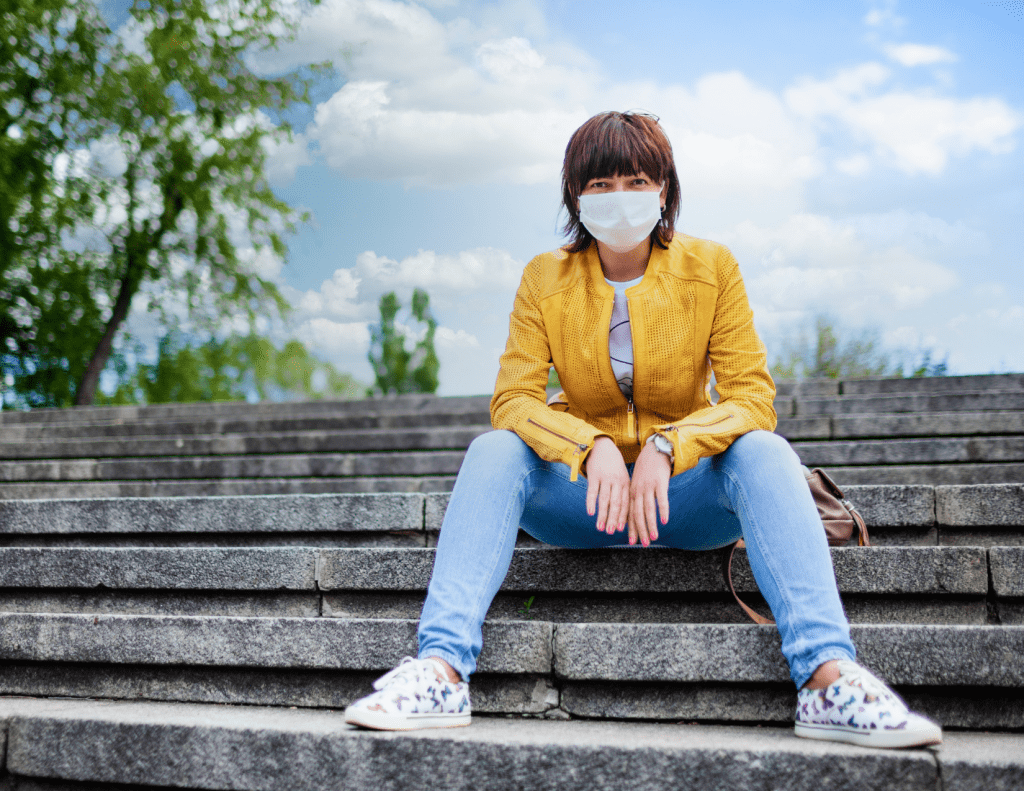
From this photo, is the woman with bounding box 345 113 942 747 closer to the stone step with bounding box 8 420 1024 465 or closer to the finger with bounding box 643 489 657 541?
the finger with bounding box 643 489 657 541

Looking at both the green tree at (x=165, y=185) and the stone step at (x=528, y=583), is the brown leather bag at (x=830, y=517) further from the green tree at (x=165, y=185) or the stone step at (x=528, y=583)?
the green tree at (x=165, y=185)

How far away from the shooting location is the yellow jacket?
2.05m

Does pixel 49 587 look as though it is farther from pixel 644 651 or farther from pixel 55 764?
pixel 644 651

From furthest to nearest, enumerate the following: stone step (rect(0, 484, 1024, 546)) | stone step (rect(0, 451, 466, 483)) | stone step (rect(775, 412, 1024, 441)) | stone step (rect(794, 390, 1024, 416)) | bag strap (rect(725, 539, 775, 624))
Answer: stone step (rect(794, 390, 1024, 416)), stone step (rect(0, 451, 466, 483)), stone step (rect(775, 412, 1024, 441)), stone step (rect(0, 484, 1024, 546)), bag strap (rect(725, 539, 775, 624))

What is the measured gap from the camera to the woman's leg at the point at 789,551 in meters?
1.57

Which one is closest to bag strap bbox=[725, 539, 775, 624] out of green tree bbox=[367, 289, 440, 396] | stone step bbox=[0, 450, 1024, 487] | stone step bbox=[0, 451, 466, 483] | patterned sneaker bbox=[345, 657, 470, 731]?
patterned sneaker bbox=[345, 657, 470, 731]

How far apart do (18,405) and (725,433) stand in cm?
1358

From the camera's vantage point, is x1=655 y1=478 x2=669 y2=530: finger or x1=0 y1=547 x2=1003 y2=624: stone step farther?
x1=0 y1=547 x2=1003 y2=624: stone step

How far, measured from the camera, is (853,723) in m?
1.47

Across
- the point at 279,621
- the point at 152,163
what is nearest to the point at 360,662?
the point at 279,621

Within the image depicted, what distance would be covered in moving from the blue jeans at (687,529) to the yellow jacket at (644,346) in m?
0.16

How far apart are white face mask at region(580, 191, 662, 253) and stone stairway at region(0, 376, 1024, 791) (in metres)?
0.88

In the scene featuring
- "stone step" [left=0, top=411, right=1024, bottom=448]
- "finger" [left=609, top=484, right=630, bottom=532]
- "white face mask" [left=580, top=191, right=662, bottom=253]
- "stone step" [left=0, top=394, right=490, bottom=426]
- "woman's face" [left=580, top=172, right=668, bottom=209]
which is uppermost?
"woman's face" [left=580, top=172, right=668, bottom=209]

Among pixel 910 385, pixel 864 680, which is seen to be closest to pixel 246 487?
pixel 864 680
